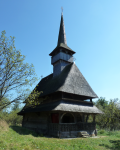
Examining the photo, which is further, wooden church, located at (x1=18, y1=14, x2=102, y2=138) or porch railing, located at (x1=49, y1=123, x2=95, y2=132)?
wooden church, located at (x1=18, y1=14, x2=102, y2=138)

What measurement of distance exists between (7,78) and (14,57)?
1694 mm

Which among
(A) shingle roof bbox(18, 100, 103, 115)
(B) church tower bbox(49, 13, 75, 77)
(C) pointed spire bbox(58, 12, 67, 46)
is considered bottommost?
(A) shingle roof bbox(18, 100, 103, 115)

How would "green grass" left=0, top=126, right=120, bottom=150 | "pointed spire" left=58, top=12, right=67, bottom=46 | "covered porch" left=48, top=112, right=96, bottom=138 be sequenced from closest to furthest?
"green grass" left=0, top=126, right=120, bottom=150, "covered porch" left=48, top=112, right=96, bottom=138, "pointed spire" left=58, top=12, right=67, bottom=46

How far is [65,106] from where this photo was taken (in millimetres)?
13023

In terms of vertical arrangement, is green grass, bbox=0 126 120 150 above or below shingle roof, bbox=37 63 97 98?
below

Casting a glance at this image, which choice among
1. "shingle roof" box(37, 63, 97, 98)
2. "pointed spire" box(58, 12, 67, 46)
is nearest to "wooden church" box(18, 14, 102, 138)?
"shingle roof" box(37, 63, 97, 98)

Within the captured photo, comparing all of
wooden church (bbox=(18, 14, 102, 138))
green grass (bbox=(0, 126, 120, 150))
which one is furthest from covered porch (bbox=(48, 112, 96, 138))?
green grass (bbox=(0, 126, 120, 150))

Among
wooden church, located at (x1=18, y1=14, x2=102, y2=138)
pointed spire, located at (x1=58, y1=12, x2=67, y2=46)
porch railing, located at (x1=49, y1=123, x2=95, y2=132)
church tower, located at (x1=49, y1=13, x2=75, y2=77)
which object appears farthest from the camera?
pointed spire, located at (x1=58, y1=12, x2=67, y2=46)

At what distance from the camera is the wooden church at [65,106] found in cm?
1293

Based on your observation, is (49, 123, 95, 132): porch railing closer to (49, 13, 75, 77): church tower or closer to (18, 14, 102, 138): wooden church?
(18, 14, 102, 138): wooden church

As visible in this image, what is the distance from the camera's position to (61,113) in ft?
42.8

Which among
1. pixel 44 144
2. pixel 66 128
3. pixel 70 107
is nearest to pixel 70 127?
pixel 66 128

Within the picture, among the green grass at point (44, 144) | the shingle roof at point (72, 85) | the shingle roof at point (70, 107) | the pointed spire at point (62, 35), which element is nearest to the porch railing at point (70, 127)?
the shingle roof at point (70, 107)

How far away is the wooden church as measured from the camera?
42.4ft
